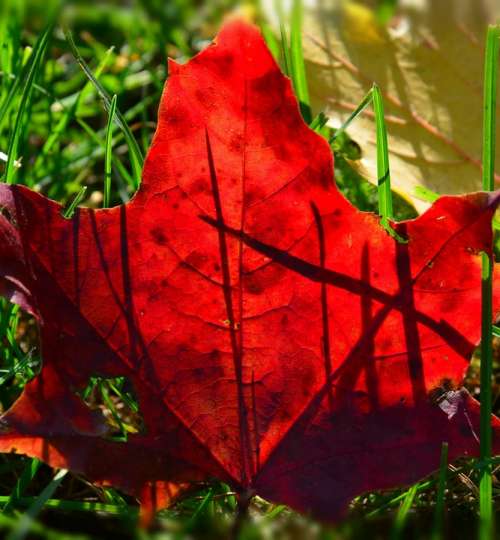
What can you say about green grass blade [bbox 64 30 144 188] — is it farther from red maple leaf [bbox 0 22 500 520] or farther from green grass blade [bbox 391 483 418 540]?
green grass blade [bbox 391 483 418 540]

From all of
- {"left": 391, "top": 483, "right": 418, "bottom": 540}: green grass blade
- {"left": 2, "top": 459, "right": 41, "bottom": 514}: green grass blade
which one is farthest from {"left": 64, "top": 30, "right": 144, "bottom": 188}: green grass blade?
{"left": 391, "top": 483, "right": 418, "bottom": 540}: green grass blade

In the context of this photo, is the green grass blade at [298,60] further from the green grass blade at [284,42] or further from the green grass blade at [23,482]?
the green grass blade at [23,482]

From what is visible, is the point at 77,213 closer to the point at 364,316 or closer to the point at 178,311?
the point at 178,311

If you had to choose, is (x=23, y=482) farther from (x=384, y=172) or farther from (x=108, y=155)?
(x=384, y=172)

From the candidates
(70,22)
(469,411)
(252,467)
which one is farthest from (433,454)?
(70,22)

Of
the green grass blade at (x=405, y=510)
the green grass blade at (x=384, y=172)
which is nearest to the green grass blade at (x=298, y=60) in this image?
the green grass blade at (x=384, y=172)

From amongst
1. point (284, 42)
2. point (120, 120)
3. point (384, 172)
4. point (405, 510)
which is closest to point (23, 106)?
point (120, 120)
